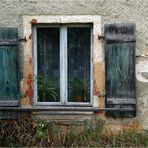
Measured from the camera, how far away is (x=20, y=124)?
630 centimetres

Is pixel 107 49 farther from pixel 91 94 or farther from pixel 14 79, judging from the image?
pixel 14 79

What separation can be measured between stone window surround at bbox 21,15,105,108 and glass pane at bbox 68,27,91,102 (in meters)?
0.18

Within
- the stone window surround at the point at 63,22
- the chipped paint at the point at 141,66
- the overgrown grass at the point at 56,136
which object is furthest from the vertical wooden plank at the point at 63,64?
the chipped paint at the point at 141,66

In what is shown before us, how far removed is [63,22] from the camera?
6.40m

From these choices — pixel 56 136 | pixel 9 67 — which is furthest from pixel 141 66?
pixel 9 67

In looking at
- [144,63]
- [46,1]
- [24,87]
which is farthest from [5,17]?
[144,63]

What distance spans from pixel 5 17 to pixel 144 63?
2137 millimetres

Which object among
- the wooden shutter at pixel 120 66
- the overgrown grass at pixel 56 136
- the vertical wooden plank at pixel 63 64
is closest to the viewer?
the overgrown grass at pixel 56 136

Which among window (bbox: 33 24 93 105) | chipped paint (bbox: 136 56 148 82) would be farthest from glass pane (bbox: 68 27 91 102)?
chipped paint (bbox: 136 56 148 82)

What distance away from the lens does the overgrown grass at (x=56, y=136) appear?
6191 mm

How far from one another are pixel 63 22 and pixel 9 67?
1.03m

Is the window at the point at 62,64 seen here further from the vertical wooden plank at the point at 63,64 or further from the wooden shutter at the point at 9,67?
the wooden shutter at the point at 9,67

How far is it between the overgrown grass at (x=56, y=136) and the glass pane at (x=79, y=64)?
504 millimetres

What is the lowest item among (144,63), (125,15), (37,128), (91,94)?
(37,128)
